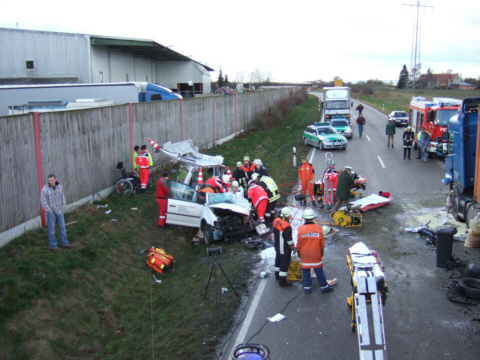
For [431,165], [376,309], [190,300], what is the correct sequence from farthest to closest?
[431,165], [190,300], [376,309]

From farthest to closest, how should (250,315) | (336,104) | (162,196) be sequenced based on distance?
(336,104) < (162,196) < (250,315)

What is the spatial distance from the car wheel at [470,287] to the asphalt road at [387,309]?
0.30 metres

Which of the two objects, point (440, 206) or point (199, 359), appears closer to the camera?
point (199, 359)

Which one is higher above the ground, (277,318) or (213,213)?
(213,213)

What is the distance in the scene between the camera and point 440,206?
46.9 ft

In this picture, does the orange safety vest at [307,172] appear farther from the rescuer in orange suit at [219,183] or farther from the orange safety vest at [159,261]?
the orange safety vest at [159,261]

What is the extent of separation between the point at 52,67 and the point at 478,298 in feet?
99.0

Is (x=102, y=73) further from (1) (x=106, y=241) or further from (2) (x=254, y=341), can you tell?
(2) (x=254, y=341)

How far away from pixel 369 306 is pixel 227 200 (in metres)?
6.04

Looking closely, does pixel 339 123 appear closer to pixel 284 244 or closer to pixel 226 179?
pixel 226 179

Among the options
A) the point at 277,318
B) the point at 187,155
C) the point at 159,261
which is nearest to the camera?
the point at 277,318

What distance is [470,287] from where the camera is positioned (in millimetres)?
7988

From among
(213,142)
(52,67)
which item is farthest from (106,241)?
(52,67)

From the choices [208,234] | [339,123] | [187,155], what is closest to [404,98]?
[339,123]
